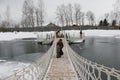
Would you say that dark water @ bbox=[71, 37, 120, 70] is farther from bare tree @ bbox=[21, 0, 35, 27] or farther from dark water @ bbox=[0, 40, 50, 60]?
bare tree @ bbox=[21, 0, 35, 27]

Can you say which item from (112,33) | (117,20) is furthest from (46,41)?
(117,20)

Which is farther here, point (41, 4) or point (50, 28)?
point (41, 4)

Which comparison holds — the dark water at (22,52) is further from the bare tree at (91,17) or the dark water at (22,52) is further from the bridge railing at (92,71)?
the bare tree at (91,17)

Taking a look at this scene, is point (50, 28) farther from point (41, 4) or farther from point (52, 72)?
point (52, 72)

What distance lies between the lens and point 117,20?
76375 millimetres

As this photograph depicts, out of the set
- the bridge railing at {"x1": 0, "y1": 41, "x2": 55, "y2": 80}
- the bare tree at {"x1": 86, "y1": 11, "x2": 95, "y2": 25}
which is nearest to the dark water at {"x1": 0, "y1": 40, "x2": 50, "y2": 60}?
the bridge railing at {"x1": 0, "y1": 41, "x2": 55, "y2": 80}

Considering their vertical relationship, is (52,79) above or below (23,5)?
below

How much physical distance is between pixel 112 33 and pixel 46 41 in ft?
85.0

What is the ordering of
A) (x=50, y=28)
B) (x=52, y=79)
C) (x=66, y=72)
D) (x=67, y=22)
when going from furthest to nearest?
(x=67, y=22), (x=50, y=28), (x=66, y=72), (x=52, y=79)

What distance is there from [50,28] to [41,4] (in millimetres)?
10272

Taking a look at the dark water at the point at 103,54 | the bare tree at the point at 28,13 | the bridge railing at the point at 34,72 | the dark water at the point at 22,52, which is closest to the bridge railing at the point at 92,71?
the bridge railing at the point at 34,72

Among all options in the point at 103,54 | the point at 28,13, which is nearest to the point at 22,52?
the point at 103,54

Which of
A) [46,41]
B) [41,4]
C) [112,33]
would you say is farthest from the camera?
[41,4]

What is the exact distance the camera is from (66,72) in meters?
9.66
